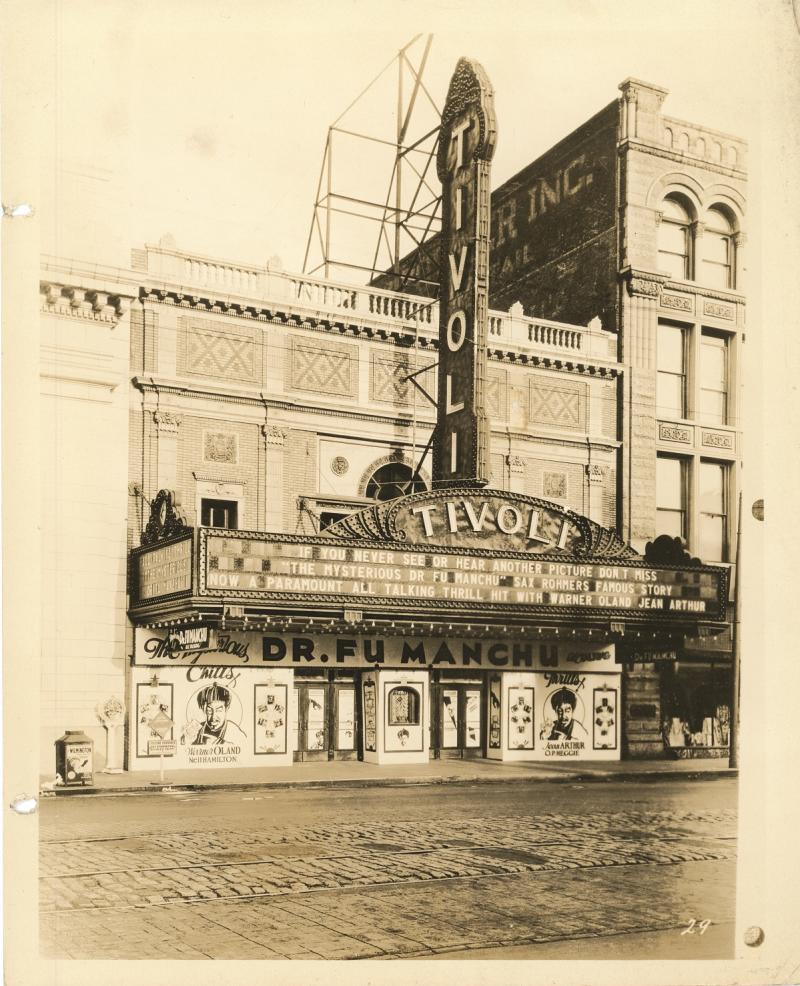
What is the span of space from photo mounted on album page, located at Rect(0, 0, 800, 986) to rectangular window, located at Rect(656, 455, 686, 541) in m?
0.06

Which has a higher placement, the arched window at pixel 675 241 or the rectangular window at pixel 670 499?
the arched window at pixel 675 241

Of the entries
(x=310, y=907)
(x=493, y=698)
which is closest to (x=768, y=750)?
(x=493, y=698)

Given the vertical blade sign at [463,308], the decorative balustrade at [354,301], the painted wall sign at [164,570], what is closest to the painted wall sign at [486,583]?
the painted wall sign at [164,570]

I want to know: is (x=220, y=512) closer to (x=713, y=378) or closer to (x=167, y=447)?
(x=167, y=447)

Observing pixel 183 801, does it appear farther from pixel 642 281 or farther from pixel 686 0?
pixel 686 0

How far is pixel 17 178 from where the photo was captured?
1036 centimetres

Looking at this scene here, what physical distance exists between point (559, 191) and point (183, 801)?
7.64 meters

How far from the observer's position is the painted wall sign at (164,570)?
11.4 meters

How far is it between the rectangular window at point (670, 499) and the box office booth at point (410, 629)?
0.23 meters

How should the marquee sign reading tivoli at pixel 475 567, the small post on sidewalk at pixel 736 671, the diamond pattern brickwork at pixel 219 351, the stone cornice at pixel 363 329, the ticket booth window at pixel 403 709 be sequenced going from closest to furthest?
the small post on sidewalk at pixel 736 671, the stone cornice at pixel 363 329, the diamond pattern brickwork at pixel 219 351, the ticket booth window at pixel 403 709, the marquee sign reading tivoli at pixel 475 567

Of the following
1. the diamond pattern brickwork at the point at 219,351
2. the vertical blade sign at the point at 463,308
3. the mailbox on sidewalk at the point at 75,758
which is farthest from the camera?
the vertical blade sign at the point at 463,308

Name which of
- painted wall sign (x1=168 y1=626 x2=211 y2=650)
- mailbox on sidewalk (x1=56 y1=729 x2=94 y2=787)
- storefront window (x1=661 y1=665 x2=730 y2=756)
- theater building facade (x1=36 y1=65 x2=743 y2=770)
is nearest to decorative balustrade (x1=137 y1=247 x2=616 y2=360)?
theater building facade (x1=36 y1=65 x2=743 y2=770)

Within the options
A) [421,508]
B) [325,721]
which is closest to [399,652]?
[325,721]

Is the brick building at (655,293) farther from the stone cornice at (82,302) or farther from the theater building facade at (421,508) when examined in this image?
the stone cornice at (82,302)
